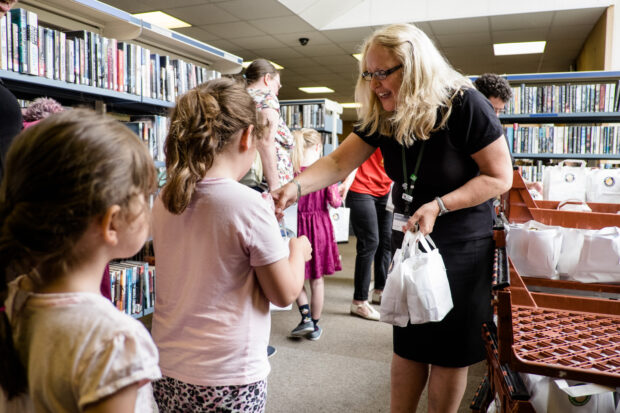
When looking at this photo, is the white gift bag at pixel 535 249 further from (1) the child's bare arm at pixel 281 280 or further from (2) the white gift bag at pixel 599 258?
(1) the child's bare arm at pixel 281 280

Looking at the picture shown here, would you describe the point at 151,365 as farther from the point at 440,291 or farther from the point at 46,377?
the point at 440,291

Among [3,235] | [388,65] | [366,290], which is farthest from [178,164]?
[366,290]

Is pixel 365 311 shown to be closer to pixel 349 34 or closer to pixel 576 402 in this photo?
pixel 576 402

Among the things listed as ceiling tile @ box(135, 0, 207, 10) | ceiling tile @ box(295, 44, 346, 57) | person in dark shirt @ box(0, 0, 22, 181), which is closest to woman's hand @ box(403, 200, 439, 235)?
person in dark shirt @ box(0, 0, 22, 181)

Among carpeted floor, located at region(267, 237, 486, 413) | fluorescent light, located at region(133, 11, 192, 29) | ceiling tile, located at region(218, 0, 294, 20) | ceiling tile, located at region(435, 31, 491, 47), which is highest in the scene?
fluorescent light, located at region(133, 11, 192, 29)

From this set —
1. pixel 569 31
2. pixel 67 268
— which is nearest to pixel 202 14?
pixel 569 31

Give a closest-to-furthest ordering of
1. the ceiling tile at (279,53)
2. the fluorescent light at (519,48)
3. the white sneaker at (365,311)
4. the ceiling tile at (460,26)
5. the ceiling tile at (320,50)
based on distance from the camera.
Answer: the white sneaker at (365,311), the ceiling tile at (460,26), the fluorescent light at (519,48), the ceiling tile at (320,50), the ceiling tile at (279,53)

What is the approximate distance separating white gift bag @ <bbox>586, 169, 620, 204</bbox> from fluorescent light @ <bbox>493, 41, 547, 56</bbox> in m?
6.08

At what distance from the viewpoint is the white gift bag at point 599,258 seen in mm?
1280

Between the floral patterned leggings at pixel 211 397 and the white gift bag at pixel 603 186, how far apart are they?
7.15 feet

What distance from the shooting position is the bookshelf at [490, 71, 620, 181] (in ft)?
15.1

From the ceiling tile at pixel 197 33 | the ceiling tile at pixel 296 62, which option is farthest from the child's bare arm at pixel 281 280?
the ceiling tile at pixel 296 62

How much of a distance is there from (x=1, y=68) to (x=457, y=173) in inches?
79.3

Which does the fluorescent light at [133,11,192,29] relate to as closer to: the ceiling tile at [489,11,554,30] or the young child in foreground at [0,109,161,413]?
the ceiling tile at [489,11,554,30]
